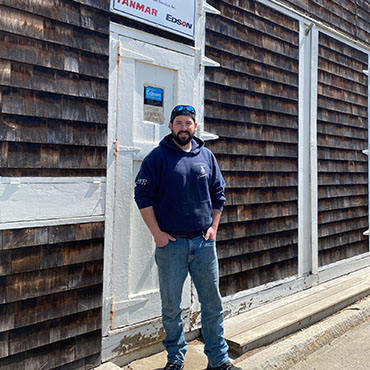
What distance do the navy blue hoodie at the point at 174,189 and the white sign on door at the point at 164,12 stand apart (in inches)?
38.2

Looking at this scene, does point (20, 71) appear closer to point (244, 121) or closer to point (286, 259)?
point (244, 121)

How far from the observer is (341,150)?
5098mm

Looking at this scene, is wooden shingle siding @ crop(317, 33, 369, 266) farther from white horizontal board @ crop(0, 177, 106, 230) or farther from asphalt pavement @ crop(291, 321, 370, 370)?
white horizontal board @ crop(0, 177, 106, 230)

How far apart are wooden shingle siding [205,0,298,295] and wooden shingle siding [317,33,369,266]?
0.60 metres

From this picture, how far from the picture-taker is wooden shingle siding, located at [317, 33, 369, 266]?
477 centimetres

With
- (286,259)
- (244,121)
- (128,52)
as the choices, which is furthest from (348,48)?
(128,52)

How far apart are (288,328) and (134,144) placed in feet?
6.58

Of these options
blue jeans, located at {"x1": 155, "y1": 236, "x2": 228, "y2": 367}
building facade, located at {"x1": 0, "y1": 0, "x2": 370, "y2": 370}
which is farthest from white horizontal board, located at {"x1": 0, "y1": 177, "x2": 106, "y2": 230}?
blue jeans, located at {"x1": 155, "y1": 236, "x2": 228, "y2": 367}

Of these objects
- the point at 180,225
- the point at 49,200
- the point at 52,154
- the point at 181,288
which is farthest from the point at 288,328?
the point at 52,154

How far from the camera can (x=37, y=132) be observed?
7.83 ft

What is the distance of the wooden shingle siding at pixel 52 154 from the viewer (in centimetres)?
229

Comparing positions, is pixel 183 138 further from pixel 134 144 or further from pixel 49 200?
pixel 49 200

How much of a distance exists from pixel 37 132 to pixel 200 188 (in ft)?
3.36

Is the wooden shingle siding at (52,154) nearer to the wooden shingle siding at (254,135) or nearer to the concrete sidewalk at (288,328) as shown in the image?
the concrete sidewalk at (288,328)
